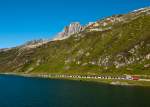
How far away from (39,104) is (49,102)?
23.0ft

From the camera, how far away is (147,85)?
177 meters

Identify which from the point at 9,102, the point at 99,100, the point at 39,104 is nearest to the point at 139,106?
the point at 99,100

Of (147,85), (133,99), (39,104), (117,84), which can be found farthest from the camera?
(117,84)

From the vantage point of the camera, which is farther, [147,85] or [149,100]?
[147,85]

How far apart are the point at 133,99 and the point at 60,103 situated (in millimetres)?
30960

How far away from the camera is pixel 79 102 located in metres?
117

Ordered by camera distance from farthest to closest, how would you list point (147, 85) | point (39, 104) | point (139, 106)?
1. point (147, 85)
2. point (39, 104)
3. point (139, 106)

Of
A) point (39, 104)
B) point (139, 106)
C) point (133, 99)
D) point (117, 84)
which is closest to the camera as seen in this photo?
point (139, 106)

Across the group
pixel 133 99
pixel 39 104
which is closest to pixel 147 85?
pixel 133 99

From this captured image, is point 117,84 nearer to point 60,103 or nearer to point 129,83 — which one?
point 129,83

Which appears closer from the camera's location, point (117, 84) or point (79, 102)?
point (79, 102)

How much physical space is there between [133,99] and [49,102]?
35.2 meters

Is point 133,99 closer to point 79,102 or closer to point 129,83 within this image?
point 79,102

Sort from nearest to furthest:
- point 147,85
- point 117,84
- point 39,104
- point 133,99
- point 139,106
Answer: point 139,106, point 39,104, point 133,99, point 147,85, point 117,84
